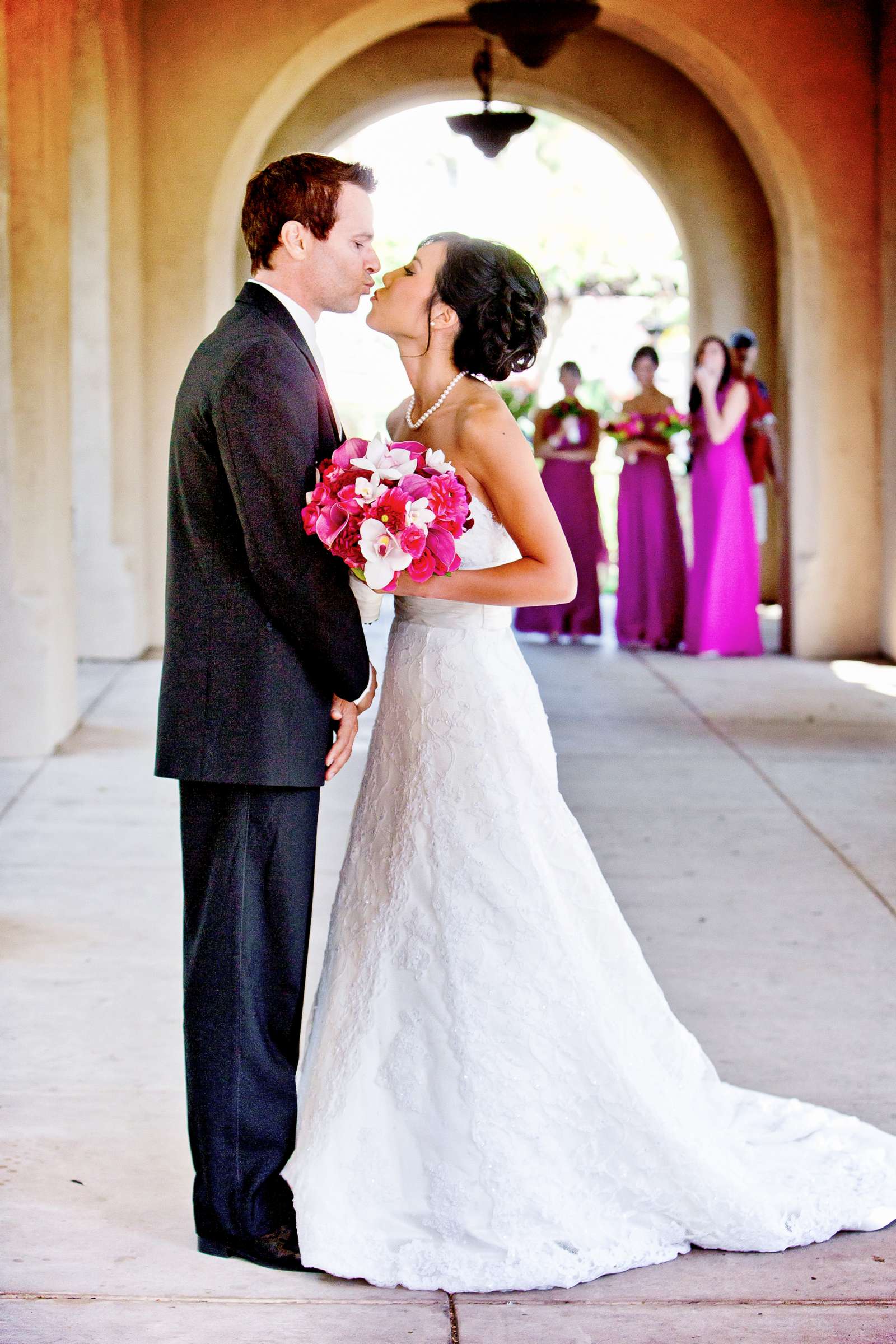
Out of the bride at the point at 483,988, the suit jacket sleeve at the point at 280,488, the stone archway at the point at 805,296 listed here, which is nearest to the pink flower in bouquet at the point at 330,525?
the suit jacket sleeve at the point at 280,488

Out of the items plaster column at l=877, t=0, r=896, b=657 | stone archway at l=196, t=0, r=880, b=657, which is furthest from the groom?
plaster column at l=877, t=0, r=896, b=657

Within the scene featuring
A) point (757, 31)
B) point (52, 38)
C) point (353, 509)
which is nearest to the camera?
point (353, 509)

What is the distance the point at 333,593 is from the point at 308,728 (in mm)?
258

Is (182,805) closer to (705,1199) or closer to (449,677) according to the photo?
(449,677)

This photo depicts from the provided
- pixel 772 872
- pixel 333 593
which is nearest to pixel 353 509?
pixel 333 593

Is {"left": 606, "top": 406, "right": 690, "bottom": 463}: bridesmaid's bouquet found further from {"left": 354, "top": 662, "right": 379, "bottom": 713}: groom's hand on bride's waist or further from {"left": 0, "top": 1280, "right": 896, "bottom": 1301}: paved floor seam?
{"left": 0, "top": 1280, "right": 896, "bottom": 1301}: paved floor seam

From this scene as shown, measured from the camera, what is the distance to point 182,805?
307 cm

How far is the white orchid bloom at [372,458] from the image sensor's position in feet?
9.10

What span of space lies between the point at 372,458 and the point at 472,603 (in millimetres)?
500

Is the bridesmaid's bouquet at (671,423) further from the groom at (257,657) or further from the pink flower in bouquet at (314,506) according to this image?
the pink flower in bouquet at (314,506)

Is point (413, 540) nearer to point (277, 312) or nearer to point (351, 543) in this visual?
point (351, 543)

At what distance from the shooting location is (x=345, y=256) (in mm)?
2951

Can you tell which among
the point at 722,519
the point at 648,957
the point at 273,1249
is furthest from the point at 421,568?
the point at 722,519

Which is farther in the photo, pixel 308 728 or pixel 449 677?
pixel 449 677
